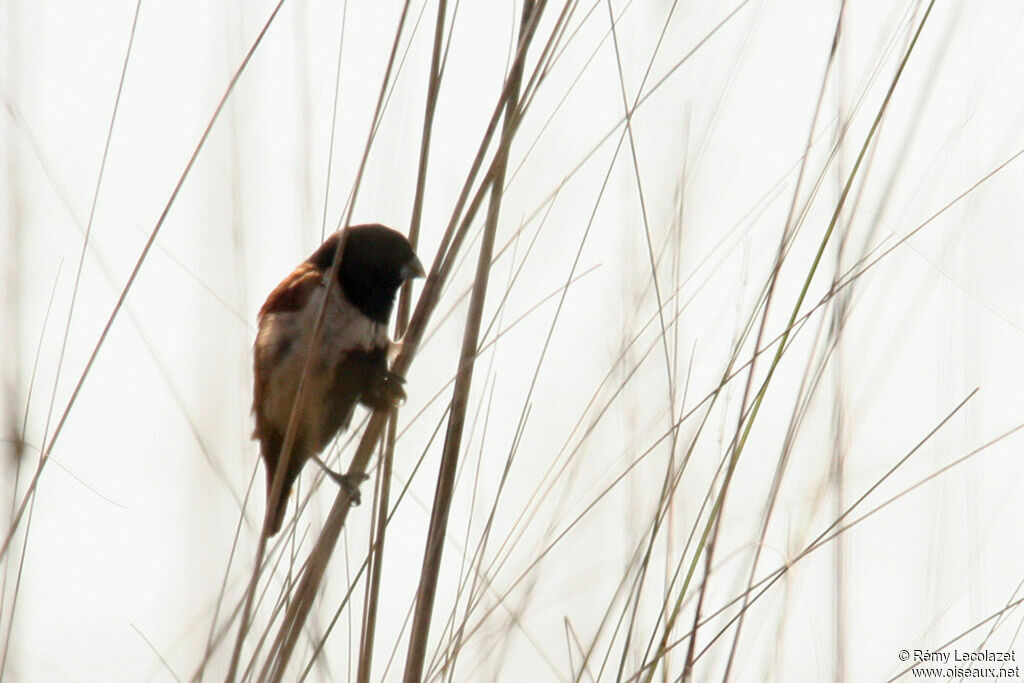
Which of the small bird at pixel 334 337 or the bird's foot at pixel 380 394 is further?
the small bird at pixel 334 337

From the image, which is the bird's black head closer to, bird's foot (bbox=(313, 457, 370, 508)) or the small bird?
the small bird

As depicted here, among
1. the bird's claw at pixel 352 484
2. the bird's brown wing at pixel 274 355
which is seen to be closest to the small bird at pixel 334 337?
the bird's brown wing at pixel 274 355

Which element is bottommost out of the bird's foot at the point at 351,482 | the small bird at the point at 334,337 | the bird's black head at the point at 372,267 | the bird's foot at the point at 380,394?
the bird's foot at the point at 351,482

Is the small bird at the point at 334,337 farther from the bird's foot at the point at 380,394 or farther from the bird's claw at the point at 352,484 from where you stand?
the bird's claw at the point at 352,484

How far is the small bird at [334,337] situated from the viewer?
6.76 feet

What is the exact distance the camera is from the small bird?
206cm

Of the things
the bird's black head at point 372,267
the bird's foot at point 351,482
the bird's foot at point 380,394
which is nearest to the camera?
the bird's foot at point 351,482

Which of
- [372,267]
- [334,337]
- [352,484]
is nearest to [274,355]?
[334,337]

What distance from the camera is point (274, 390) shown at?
2111 millimetres

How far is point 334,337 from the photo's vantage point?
2.08 m

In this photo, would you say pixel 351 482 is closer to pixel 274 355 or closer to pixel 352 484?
pixel 352 484

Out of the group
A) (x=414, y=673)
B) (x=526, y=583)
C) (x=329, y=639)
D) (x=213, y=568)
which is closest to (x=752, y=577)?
(x=526, y=583)

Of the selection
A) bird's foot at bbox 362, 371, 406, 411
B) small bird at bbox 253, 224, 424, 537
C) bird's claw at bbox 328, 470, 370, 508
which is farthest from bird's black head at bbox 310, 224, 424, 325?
bird's claw at bbox 328, 470, 370, 508

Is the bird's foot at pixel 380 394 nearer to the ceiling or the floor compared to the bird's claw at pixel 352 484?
nearer to the ceiling
